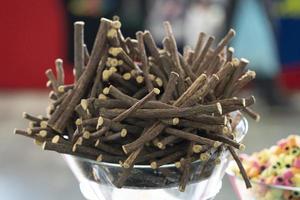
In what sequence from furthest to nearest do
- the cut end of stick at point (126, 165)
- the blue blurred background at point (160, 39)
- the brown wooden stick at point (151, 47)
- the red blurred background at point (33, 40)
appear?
1. the red blurred background at point (33, 40)
2. the blue blurred background at point (160, 39)
3. the brown wooden stick at point (151, 47)
4. the cut end of stick at point (126, 165)

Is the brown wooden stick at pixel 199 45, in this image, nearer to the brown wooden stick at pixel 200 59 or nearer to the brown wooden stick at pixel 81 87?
the brown wooden stick at pixel 200 59

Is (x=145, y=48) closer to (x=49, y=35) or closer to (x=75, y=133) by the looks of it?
(x=75, y=133)

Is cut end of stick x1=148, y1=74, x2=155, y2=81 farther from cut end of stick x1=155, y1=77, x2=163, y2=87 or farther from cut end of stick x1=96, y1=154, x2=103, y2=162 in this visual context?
cut end of stick x1=96, y1=154, x2=103, y2=162

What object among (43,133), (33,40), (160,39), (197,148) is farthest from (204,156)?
(33,40)

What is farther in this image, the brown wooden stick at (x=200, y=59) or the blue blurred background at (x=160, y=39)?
the blue blurred background at (x=160, y=39)

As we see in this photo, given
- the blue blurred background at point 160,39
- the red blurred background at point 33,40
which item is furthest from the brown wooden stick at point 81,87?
the red blurred background at point 33,40

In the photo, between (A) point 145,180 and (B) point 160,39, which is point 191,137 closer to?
(A) point 145,180
